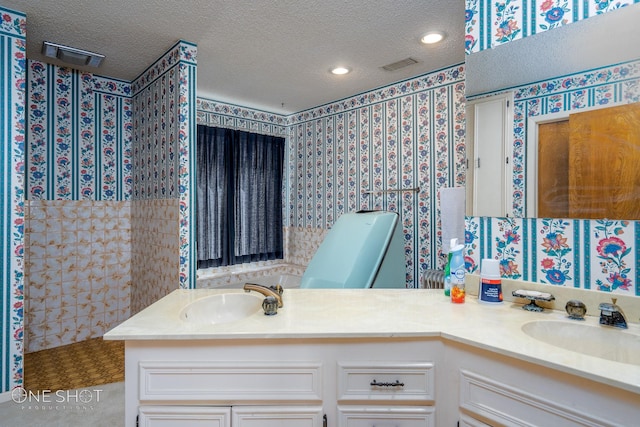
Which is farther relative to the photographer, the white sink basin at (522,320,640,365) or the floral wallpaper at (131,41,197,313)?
the floral wallpaper at (131,41,197,313)

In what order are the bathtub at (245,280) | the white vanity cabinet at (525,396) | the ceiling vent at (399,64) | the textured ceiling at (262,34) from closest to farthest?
1. the white vanity cabinet at (525,396)
2. the textured ceiling at (262,34)
3. the ceiling vent at (399,64)
4. the bathtub at (245,280)

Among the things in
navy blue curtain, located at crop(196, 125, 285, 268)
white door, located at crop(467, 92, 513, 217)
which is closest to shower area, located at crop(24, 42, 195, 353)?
navy blue curtain, located at crop(196, 125, 285, 268)

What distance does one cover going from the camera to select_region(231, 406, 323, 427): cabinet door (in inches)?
45.4

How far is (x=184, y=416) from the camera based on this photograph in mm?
1158

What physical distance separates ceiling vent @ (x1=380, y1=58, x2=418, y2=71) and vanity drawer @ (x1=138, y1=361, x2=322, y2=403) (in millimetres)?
2454

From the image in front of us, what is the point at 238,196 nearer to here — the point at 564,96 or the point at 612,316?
the point at 564,96

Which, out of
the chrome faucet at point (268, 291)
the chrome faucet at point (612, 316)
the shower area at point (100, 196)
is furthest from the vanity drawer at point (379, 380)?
the shower area at point (100, 196)

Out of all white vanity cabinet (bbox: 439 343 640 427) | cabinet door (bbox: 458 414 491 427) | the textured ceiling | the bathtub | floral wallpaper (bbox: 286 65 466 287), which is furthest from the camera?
the bathtub

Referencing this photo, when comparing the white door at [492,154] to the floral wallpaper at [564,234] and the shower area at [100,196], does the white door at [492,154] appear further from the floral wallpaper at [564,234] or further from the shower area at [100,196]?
A: the shower area at [100,196]

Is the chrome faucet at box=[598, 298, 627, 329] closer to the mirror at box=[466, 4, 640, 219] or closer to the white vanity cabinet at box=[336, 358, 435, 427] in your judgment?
the mirror at box=[466, 4, 640, 219]

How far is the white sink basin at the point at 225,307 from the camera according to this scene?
1585mm

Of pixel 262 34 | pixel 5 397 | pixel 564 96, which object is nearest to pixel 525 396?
pixel 564 96

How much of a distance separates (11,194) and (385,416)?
249 centimetres

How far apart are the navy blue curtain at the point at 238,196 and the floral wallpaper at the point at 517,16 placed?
109 inches
